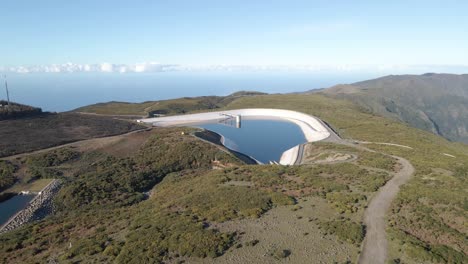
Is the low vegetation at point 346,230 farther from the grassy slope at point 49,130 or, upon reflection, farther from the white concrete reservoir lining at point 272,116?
the grassy slope at point 49,130

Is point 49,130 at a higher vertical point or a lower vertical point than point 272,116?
higher

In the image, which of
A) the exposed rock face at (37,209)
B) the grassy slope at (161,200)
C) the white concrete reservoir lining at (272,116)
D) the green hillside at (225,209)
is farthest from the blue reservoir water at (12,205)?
the white concrete reservoir lining at (272,116)

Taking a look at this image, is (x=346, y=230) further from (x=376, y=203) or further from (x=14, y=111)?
(x=14, y=111)

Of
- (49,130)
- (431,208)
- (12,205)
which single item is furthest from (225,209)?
(49,130)

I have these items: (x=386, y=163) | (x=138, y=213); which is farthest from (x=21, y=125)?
(x=386, y=163)

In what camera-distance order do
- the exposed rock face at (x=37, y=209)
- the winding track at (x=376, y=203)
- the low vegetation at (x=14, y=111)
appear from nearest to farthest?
the winding track at (x=376, y=203) → the exposed rock face at (x=37, y=209) → the low vegetation at (x=14, y=111)

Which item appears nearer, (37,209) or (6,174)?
(37,209)

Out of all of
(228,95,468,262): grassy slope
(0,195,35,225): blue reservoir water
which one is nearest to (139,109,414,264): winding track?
(228,95,468,262): grassy slope
